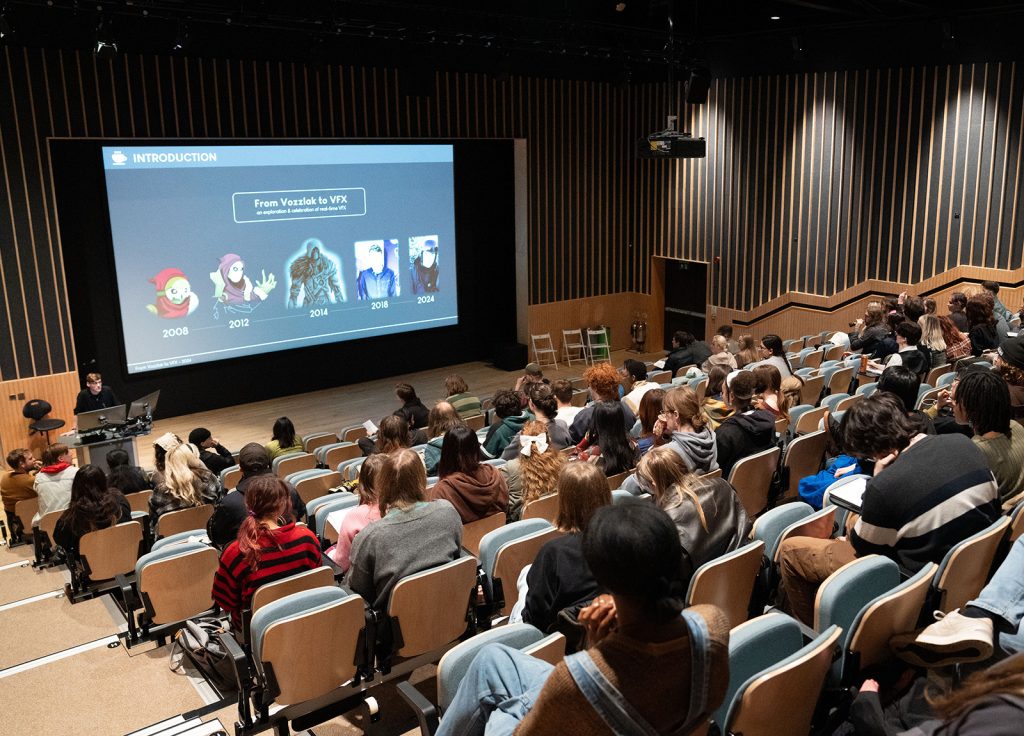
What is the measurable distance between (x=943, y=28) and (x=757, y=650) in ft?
32.5

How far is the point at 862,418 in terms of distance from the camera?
11.2 feet

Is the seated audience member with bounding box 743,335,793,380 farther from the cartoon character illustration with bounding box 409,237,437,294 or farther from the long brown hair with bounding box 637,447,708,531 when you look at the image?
the cartoon character illustration with bounding box 409,237,437,294

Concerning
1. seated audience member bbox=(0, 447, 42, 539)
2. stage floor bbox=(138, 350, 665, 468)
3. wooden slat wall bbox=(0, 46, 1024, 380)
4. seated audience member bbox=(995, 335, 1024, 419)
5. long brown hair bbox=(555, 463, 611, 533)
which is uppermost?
wooden slat wall bbox=(0, 46, 1024, 380)

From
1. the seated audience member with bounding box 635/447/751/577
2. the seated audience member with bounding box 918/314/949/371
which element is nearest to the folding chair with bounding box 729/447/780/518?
the seated audience member with bounding box 635/447/751/577

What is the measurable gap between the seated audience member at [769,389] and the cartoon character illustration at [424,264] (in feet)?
25.3

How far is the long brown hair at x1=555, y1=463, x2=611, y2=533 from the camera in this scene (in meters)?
3.15

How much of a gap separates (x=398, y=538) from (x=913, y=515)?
2.02m

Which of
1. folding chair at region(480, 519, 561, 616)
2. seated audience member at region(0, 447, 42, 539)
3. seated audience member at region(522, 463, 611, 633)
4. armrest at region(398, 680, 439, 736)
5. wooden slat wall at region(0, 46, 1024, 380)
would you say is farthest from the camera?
wooden slat wall at region(0, 46, 1024, 380)

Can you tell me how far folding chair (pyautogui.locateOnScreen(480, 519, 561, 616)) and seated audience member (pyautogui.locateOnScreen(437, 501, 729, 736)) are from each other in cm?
189

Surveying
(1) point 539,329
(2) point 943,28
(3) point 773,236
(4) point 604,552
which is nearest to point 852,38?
(2) point 943,28

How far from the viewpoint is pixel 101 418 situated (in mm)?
7719

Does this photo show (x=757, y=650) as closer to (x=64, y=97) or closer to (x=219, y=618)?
(x=219, y=618)

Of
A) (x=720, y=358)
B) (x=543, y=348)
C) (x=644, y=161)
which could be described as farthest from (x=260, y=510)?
(x=644, y=161)

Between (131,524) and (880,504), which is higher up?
(880,504)
